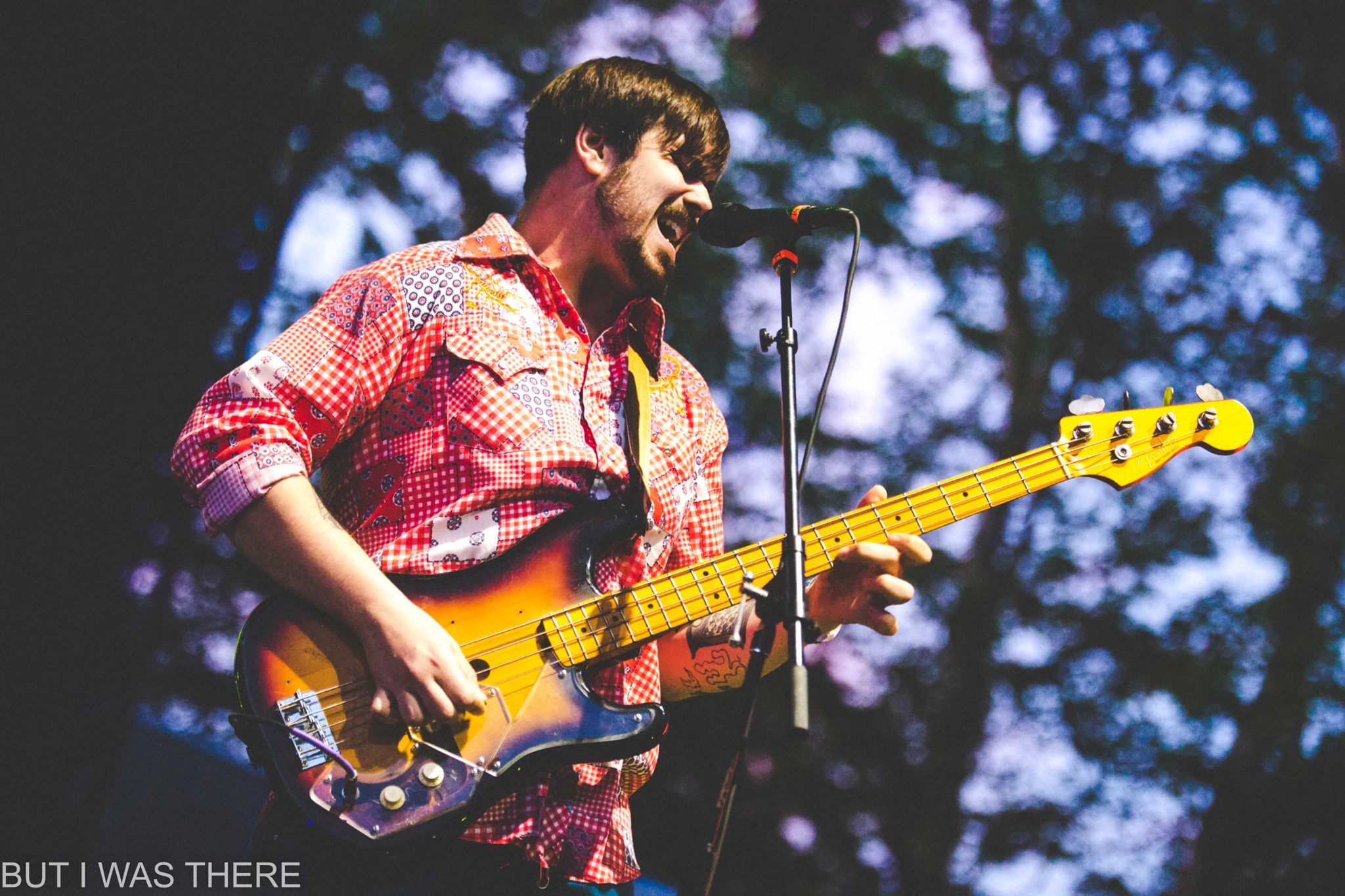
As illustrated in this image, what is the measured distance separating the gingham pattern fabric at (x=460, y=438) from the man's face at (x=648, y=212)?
0.27 meters

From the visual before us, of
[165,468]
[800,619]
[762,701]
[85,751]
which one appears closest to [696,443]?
[800,619]

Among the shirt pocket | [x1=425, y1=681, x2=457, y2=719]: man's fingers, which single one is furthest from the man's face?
[x1=425, y1=681, x2=457, y2=719]: man's fingers

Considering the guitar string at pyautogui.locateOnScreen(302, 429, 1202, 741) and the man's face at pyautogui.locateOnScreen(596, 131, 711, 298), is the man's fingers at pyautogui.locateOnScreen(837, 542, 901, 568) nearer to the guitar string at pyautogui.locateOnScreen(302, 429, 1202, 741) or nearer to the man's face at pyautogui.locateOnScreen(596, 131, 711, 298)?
the guitar string at pyautogui.locateOnScreen(302, 429, 1202, 741)

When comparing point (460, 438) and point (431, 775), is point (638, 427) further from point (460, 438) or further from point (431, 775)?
point (431, 775)

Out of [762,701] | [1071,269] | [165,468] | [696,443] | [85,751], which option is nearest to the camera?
[696,443]

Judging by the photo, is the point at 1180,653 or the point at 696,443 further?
the point at 1180,653

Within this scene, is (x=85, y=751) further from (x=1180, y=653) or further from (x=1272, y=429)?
(x=1272, y=429)

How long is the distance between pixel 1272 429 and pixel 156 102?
625 cm

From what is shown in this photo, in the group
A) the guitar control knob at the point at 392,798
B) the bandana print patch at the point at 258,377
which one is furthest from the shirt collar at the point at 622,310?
the guitar control knob at the point at 392,798

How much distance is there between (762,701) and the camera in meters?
5.73

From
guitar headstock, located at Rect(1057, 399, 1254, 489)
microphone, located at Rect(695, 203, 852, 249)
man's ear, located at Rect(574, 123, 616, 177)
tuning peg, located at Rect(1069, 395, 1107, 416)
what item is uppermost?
man's ear, located at Rect(574, 123, 616, 177)

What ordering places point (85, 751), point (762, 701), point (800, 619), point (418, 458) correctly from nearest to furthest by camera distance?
point (800, 619) < point (418, 458) < point (85, 751) < point (762, 701)

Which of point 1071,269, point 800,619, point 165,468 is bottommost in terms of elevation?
point 800,619

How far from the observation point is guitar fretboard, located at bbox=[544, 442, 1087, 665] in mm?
1878
